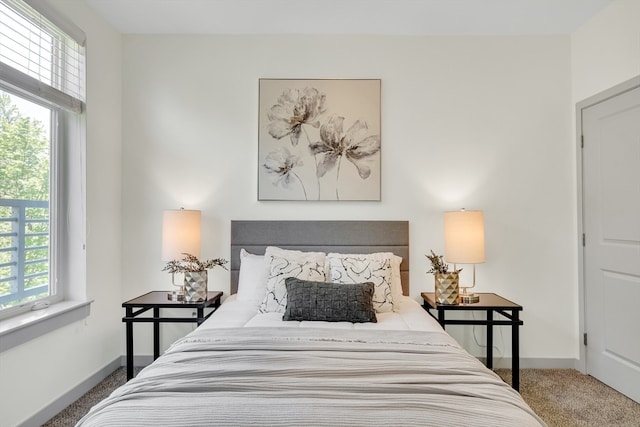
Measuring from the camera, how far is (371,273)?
243 centimetres

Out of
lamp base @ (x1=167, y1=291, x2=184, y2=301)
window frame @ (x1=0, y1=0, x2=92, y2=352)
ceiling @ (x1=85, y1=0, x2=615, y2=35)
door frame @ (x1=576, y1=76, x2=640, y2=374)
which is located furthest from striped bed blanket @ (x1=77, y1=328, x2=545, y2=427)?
ceiling @ (x1=85, y1=0, x2=615, y2=35)

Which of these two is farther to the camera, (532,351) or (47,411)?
(532,351)

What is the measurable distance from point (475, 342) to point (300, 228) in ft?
5.70

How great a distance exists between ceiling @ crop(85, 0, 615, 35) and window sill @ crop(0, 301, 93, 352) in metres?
2.16

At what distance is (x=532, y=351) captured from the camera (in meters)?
2.91

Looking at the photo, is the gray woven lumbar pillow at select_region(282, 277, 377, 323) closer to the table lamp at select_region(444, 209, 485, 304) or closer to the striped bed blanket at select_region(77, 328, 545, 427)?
the striped bed blanket at select_region(77, 328, 545, 427)

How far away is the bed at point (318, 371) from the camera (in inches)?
43.6

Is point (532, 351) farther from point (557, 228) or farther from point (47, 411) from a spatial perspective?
point (47, 411)

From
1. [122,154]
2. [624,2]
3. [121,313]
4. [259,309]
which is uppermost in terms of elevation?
[624,2]

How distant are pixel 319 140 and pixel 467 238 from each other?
54.9 inches

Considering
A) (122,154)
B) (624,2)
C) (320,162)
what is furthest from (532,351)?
(122,154)

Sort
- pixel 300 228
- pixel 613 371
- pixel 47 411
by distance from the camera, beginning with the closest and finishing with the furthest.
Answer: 1. pixel 47 411
2. pixel 613 371
3. pixel 300 228

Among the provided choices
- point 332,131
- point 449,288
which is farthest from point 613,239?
point 332,131

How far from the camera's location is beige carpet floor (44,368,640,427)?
2.17 meters
